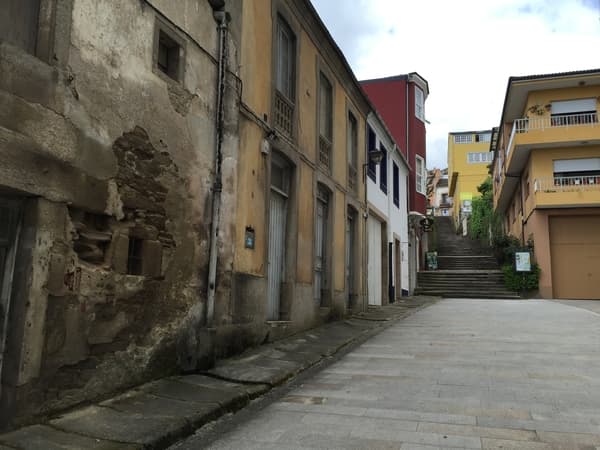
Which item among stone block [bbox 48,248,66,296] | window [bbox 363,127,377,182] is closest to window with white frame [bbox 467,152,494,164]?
window [bbox 363,127,377,182]

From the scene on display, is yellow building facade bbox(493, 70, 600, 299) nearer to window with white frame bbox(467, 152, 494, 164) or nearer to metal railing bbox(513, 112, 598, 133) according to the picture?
metal railing bbox(513, 112, 598, 133)

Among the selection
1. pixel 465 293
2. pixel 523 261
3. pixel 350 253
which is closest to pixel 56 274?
pixel 350 253

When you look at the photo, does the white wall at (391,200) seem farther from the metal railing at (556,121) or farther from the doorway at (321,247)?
the metal railing at (556,121)

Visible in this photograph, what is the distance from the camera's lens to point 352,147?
14359 mm

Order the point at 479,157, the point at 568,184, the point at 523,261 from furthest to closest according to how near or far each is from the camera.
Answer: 1. the point at 479,157
2. the point at 523,261
3. the point at 568,184

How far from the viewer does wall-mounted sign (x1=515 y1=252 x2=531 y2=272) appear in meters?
22.4

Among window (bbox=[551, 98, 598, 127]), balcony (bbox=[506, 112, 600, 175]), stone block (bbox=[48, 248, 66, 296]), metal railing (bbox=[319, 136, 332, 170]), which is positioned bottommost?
stone block (bbox=[48, 248, 66, 296])

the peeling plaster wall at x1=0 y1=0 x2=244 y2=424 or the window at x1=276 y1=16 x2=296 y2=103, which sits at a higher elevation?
the window at x1=276 y1=16 x2=296 y2=103

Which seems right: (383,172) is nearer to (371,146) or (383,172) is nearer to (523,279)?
(371,146)

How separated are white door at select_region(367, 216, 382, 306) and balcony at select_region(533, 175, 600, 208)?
8930mm

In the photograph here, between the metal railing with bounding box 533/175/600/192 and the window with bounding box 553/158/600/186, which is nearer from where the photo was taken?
the metal railing with bounding box 533/175/600/192

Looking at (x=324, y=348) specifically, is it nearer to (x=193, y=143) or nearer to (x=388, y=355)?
(x=388, y=355)

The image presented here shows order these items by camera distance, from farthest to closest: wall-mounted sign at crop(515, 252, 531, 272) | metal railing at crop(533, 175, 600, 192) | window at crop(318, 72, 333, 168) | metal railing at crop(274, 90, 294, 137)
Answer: wall-mounted sign at crop(515, 252, 531, 272), metal railing at crop(533, 175, 600, 192), window at crop(318, 72, 333, 168), metal railing at crop(274, 90, 294, 137)

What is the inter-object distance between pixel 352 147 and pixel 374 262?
441cm
